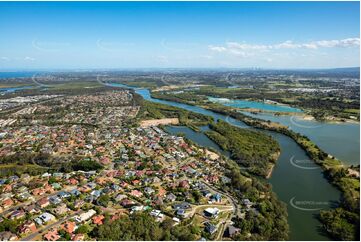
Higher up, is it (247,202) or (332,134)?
(332,134)

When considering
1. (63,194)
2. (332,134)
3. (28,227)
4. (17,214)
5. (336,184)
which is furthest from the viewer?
(332,134)

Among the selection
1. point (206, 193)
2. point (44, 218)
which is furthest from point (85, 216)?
point (206, 193)

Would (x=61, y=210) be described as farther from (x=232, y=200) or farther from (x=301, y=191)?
(x=301, y=191)

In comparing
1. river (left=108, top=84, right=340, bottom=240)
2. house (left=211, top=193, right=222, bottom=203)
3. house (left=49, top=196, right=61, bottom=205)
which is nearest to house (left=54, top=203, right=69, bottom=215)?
house (left=49, top=196, right=61, bottom=205)

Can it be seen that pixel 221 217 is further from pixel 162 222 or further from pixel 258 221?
pixel 162 222

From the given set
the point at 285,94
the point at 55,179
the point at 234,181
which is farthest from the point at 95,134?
the point at 285,94

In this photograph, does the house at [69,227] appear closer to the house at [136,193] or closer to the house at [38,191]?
the house at [136,193]

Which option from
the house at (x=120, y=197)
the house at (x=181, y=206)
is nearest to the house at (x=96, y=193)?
the house at (x=120, y=197)
